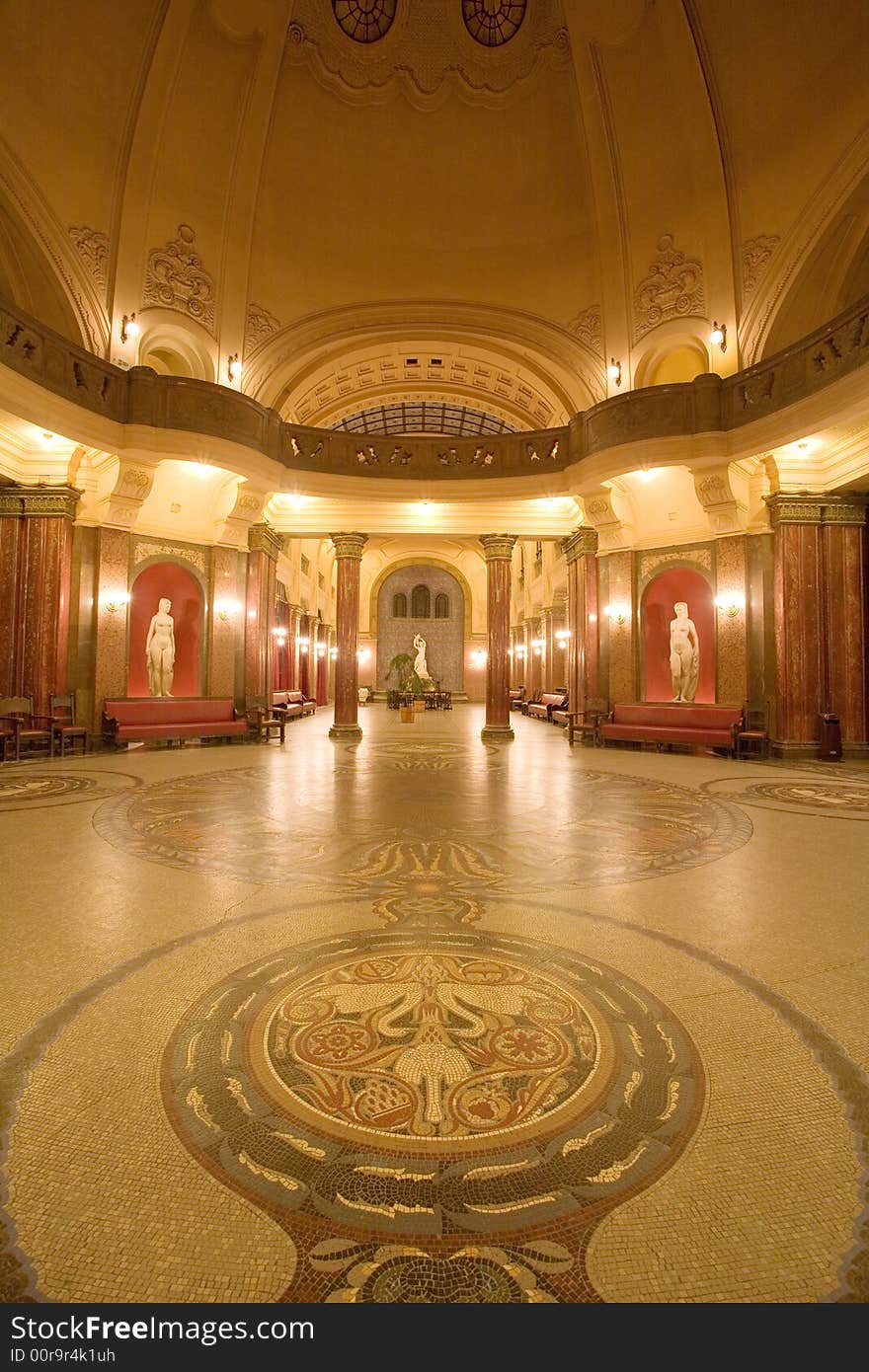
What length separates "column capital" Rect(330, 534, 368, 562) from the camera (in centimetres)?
1501

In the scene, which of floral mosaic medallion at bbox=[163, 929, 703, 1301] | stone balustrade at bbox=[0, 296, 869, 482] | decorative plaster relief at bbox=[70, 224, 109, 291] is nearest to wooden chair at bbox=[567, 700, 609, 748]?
stone balustrade at bbox=[0, 296, 869, 482]

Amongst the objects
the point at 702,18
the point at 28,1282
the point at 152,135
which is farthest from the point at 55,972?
the point at 702,18

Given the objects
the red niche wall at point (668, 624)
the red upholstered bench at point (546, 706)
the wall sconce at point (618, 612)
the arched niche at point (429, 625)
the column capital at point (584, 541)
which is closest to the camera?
the red niche wall at point (668, 624)

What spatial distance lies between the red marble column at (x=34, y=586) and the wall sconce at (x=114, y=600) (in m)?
0.78

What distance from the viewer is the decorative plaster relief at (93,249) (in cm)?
1086

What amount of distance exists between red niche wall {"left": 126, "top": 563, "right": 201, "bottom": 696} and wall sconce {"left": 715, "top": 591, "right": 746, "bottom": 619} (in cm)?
1128

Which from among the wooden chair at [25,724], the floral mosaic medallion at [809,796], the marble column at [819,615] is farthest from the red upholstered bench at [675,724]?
the wooden chair at [25,724]

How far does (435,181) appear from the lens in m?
13.3

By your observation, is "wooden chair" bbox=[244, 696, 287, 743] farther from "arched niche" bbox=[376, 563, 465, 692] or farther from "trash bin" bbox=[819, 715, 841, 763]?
"arched niche" bbox=[376, 563, 465, 692]

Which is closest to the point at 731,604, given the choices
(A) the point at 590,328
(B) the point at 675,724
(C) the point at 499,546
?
(B) the point at 675,724

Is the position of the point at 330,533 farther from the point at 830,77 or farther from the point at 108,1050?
the point at 108,1050

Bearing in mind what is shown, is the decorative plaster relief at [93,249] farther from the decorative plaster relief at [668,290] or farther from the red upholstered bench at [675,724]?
the red upholstered bench at [675,724]

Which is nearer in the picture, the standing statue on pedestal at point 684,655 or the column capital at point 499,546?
the standing statue on pedestal at point 684,655

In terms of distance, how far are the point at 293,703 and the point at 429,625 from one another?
14.8 meters
